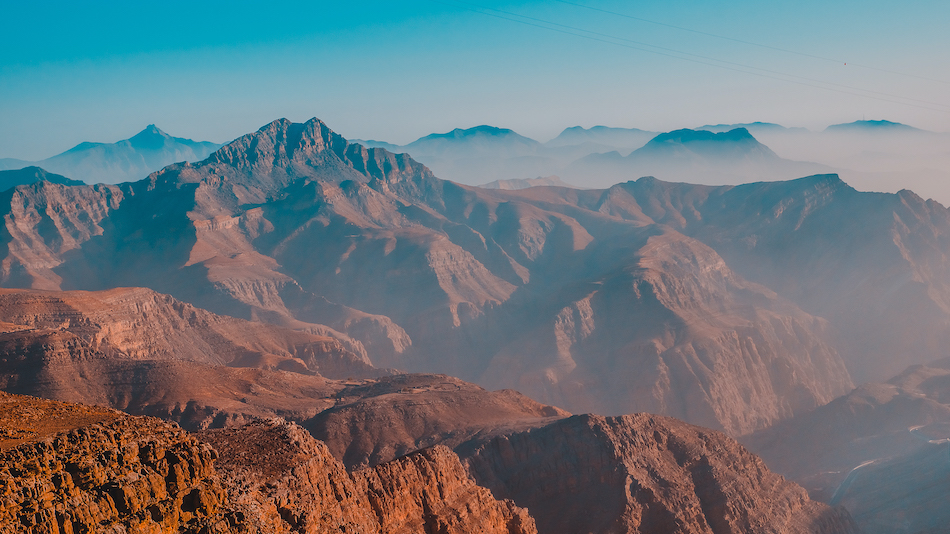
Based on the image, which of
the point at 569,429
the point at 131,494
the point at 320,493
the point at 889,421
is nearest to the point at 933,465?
the point at 889,421

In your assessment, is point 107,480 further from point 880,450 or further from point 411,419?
point 880,450

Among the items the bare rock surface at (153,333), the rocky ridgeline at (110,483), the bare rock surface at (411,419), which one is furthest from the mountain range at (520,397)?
the bare rock surface at (153,333)

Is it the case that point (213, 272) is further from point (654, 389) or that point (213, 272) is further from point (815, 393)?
point (815, 393)

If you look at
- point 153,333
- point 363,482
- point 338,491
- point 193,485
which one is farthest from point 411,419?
point 193,485

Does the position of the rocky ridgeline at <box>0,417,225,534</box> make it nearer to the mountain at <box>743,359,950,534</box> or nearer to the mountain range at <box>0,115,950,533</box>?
the mountain range at <box>0,115,950,533</box>

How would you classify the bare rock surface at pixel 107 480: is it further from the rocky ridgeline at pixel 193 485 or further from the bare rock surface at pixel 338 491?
the bare rock surface at pixel 338 491
